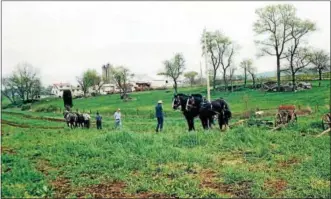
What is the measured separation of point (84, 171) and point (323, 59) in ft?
247

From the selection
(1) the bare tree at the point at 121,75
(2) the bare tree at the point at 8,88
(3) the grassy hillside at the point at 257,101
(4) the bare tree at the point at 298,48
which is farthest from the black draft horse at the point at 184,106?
(2) the bare tree at the point at 8,88

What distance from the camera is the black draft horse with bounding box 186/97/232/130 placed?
20.1 metres

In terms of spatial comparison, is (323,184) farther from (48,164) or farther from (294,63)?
(294,63)

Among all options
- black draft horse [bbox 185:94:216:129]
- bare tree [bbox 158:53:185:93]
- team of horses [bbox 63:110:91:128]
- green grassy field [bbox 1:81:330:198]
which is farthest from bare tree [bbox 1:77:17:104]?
green grassy field [bbox 1:81:330:198]

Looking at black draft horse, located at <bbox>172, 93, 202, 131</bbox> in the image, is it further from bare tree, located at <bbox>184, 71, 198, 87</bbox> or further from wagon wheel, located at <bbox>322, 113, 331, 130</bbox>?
bare tree, located at <bbox>184, 71, 198, 87</bbox>

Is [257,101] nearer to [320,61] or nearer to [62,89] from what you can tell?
[320,61]

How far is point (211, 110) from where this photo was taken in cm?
→ 2003

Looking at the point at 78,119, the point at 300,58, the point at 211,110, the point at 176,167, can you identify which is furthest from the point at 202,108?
the point at 300,58

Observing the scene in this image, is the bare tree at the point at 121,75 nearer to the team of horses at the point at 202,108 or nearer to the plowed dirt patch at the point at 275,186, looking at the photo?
the team of horses at the point at 202,108

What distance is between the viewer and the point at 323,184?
966 centimetres

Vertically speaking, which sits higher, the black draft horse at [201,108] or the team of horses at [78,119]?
the black draft horse at [201,108]

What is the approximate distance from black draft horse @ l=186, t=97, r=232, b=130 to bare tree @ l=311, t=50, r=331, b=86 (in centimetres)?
5805

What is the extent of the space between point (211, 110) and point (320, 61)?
6393 cm

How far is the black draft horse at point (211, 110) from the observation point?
20.1 meters
